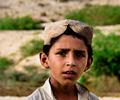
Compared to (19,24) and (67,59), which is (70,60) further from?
(19,24)

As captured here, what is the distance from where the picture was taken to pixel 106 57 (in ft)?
47.0

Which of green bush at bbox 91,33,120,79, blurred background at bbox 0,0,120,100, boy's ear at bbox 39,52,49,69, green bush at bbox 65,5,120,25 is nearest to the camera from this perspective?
boy's ear at bbox 39,52,49,69

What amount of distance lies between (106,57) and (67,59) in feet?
38.7

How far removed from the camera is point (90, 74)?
552 inches

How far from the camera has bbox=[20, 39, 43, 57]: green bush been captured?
1638 centimetres

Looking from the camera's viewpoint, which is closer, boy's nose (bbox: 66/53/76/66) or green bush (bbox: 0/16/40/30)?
boy's nose (bbox: 66/53/76/66)

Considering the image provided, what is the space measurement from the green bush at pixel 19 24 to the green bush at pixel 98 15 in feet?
5.51

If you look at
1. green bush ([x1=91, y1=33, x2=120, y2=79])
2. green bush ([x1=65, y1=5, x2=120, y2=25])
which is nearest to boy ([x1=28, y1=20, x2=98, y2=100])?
green bush ([x1=91, y1=33, x2=120, y2=79])

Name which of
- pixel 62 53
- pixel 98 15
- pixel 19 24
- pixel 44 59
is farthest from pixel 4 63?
pixel 62 53

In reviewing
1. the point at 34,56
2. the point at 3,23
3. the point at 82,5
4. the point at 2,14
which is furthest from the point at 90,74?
the point at 82,5

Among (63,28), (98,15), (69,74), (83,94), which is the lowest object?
(98,15)

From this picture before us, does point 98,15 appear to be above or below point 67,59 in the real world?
below

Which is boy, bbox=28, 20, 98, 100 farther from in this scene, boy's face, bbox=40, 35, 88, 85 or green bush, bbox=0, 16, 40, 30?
green bush, bbox=0, 16, 40, 30

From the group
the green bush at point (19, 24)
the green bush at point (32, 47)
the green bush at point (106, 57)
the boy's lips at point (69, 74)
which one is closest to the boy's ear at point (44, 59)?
the boy's lips at point (69, 74)
